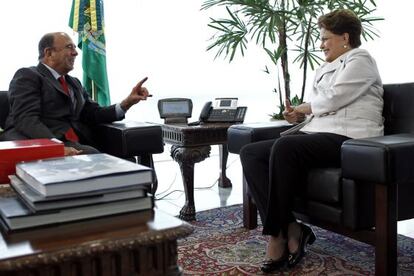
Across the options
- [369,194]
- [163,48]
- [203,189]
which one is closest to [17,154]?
[369,194]

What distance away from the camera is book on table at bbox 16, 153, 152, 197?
3.12 ft

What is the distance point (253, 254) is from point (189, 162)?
2.61ft

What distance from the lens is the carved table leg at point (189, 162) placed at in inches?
111

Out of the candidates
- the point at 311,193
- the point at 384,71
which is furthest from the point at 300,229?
the point at 384,71

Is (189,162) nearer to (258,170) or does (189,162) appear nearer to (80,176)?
(258,170)

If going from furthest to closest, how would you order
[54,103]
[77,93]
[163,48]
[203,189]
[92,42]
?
[163,48]
[203,189]
[92,42]
[77,93]
[54,103]

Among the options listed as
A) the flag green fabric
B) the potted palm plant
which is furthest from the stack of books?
the flag green fabric

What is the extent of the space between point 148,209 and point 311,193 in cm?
115

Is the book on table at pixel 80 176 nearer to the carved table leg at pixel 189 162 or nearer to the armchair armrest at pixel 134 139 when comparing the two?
the armchair armrest at pixel 134 139

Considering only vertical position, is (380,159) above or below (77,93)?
below

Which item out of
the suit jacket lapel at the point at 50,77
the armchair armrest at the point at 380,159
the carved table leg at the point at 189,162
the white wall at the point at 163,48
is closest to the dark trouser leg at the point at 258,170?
the armchair armrest at the point at 380,159

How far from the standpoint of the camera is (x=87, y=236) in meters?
0.90

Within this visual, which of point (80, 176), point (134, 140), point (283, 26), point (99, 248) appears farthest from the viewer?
point (283, 26)

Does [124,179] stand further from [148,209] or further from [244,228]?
[244,228]
